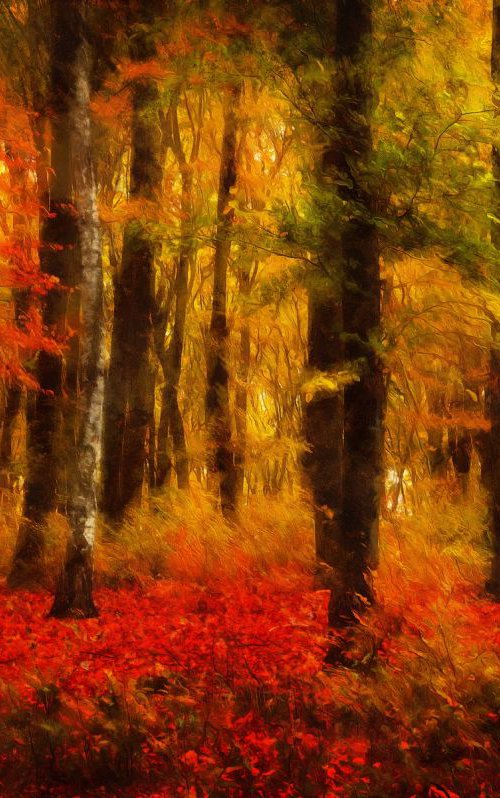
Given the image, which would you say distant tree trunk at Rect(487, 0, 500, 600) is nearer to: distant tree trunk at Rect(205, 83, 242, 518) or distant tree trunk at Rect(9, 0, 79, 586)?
distant tree trunk at Rect(205, 83, 242, 518)

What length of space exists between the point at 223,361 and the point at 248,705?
9902 millimetres

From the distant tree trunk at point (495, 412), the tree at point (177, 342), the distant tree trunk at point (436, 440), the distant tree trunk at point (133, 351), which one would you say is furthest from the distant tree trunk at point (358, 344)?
the distant tree trunk at point (436, 440)

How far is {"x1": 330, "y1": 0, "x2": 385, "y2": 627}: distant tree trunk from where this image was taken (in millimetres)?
7844

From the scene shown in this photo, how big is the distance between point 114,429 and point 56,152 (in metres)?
4.72

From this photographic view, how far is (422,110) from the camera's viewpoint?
7.54 metres

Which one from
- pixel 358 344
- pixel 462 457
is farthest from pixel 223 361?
pixel 358 344

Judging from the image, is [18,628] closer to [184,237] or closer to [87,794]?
[87,794]

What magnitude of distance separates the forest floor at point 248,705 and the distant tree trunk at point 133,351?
3778mm

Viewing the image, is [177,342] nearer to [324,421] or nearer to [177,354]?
[177,354]

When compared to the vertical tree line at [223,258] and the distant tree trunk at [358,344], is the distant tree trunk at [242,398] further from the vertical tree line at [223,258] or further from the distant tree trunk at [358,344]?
the distant tree trunk at [358,344]

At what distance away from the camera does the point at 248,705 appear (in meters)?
6.54

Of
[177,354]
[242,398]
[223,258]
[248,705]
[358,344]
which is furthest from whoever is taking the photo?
[242,398]

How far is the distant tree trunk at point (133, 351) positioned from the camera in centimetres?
1317

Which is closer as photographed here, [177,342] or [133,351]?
[133,351]
